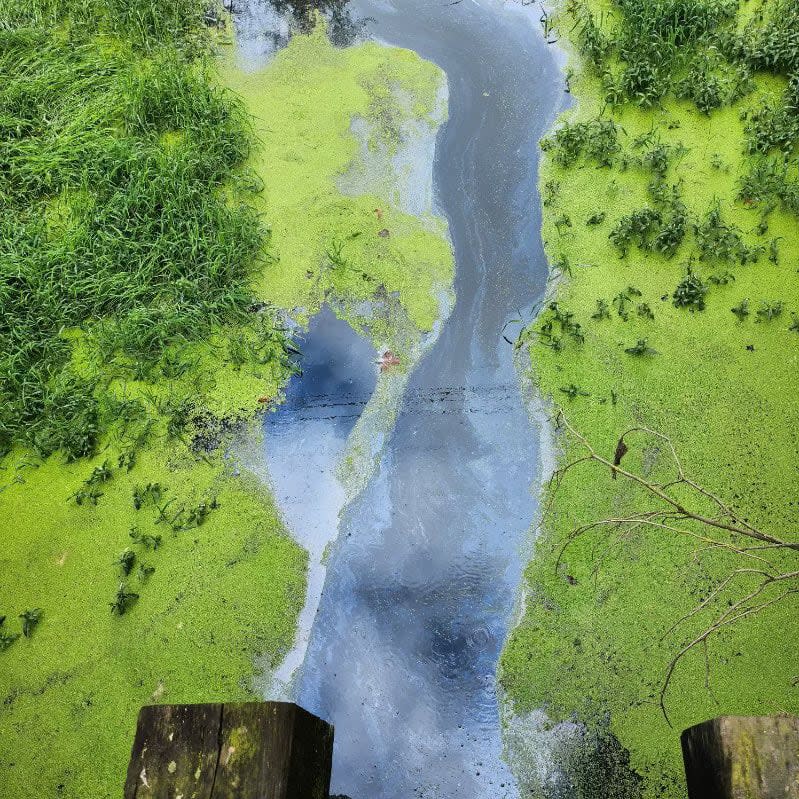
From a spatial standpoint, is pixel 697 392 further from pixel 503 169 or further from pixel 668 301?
pixel 503 169

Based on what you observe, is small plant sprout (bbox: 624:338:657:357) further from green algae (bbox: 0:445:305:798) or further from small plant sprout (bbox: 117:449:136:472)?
small plant sprout (bbox: 117:449:136:472)

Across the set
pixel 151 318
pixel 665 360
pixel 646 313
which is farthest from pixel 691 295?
pixel 151 318

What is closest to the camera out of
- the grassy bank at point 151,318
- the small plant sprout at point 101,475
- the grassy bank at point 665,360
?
the grassy bank at point 665,360

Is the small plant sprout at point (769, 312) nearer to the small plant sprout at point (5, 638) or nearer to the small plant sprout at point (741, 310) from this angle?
the small plant sprout at point (741, 310)

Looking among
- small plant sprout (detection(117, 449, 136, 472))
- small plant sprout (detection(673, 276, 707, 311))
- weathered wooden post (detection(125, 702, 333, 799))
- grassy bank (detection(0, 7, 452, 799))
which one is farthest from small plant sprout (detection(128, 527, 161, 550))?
small plant sprout (detection(673, 276, 707, 311))

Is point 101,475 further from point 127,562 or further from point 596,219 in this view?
point 596,219

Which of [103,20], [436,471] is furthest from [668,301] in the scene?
[103,20]

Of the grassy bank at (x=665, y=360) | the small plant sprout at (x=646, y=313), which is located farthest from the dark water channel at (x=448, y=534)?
the small plant sprout at (x=646, y=313)
